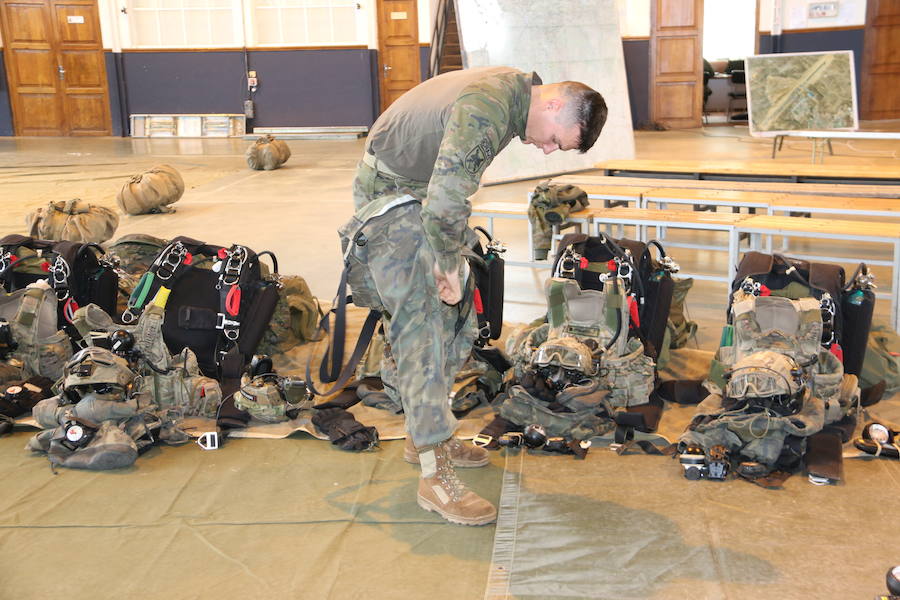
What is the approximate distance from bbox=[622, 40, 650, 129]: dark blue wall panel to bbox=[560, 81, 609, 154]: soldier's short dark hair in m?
13.4

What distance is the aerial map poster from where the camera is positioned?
9.56m

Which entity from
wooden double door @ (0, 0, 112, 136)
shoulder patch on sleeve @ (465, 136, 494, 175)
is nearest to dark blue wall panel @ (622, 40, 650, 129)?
wooden double door @ (0, 0, 112, 136)

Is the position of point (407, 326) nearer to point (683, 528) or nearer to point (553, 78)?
point (683, 528)

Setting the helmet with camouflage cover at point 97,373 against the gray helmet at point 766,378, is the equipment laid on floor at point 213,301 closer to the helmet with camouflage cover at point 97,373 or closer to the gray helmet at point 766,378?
the helmet with camouflage cover at point 97,373

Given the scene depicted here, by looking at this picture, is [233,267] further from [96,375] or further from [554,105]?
[554,105]

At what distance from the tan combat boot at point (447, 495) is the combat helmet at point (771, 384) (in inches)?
39.6

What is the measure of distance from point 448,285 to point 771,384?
1241 millimetres

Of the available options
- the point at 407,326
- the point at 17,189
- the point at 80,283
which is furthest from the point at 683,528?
the point at 17,189

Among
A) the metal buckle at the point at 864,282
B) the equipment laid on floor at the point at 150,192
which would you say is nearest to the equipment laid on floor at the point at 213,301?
the metal buckle at the point at 864,282

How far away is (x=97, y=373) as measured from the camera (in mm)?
3330

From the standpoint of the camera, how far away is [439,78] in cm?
277

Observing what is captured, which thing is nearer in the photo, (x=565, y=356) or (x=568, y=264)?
(x=565, y=356)

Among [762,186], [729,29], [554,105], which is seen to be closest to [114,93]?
[729,29]

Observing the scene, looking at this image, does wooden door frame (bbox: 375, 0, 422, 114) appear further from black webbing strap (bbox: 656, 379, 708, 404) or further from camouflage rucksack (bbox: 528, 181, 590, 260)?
black webbing strap (bbox: 656, 379, 708, 404)
